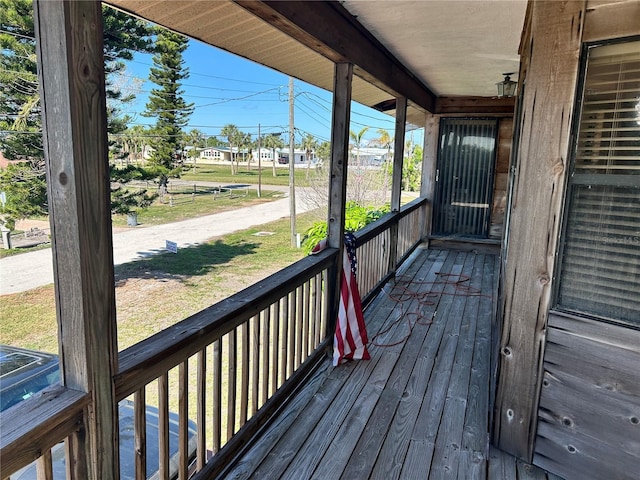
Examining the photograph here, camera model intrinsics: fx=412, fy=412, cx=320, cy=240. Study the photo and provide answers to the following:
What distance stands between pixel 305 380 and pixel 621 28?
94.0 inches

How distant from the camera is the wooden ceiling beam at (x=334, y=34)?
1.86 meters

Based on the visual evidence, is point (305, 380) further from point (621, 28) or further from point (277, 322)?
point (621, 28)

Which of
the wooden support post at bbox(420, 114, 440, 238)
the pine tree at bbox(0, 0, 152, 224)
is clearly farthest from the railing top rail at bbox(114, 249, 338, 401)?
the wooden support post at bbox(420, 114, 440, 238)

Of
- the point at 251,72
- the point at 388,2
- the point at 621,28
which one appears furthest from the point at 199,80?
the point at 621,28

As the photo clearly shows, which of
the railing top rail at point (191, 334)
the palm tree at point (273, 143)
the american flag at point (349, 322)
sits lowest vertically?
the american flag at point (349, 322)

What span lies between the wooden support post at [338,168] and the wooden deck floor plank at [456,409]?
94 cm

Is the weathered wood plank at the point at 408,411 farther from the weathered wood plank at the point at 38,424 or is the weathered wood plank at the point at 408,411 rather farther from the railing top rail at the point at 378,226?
the weathered wood plank at the point at 38,424

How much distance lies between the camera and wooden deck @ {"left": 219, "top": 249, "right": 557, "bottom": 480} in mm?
1938

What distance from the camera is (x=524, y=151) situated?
6.08ft

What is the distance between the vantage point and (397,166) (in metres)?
4.84

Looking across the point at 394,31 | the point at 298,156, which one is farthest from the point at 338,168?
the point at 298,156

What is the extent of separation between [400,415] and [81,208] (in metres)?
2.02

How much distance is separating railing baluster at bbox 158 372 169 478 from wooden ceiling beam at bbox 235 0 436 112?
1.53 metres

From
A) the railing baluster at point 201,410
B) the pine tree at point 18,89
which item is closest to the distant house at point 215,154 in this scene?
the pine tree at point 18,89
